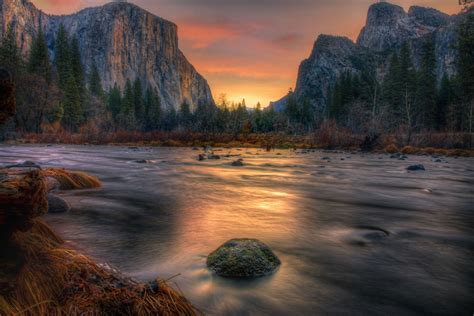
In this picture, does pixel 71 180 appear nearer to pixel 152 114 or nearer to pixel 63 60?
pixel 63 60

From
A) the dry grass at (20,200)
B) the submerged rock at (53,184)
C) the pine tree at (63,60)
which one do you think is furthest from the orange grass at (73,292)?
the pine tree at (63,60)

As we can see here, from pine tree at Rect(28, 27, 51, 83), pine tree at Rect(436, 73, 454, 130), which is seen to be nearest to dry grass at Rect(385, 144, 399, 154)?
pine tree at Rect(436, 73, 454, 130)

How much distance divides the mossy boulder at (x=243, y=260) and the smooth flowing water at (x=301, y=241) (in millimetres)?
116

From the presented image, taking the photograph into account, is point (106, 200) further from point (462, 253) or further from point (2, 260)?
point (462, 253)

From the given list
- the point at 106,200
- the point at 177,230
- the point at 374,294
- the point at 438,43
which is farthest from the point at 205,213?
the point at 438,43

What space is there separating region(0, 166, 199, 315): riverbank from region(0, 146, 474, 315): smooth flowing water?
2.21 feet

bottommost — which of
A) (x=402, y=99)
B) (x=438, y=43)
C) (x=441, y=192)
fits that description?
(x=441, y=192)

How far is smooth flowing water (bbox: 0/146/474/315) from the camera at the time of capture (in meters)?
2.87

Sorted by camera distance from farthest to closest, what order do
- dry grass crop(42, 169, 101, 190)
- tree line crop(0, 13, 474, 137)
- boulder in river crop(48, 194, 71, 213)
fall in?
tree line crop(0, 13, 474, 137), dry grass crop(42, 169, 101, 190), boulder in river crop(48, 194, 71, 213)

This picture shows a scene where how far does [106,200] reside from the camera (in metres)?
7.39

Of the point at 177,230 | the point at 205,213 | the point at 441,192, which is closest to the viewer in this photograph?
the point at 177,230

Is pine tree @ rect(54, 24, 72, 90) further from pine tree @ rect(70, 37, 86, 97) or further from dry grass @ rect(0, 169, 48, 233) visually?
dry grass @ rect(0, 169, 48, 233)

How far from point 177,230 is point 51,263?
261 cm

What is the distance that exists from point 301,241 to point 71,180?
6.80 metres
